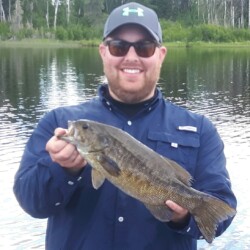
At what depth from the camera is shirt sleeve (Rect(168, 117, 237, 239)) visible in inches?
175

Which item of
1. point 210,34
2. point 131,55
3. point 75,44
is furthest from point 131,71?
point 75,44

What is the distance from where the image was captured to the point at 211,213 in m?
4.26

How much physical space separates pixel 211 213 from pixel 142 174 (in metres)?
0.58

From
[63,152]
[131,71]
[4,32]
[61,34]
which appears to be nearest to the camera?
[63,152]

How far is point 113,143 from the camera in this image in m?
4.11

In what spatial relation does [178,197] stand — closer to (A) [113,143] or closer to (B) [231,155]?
(A) [113,143]

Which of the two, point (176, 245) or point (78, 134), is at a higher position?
point (78, 134)

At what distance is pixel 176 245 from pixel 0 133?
67.5 ft

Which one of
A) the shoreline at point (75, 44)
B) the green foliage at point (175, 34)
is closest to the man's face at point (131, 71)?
the shoreline at point (75, 44)

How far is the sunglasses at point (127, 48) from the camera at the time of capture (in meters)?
4.66

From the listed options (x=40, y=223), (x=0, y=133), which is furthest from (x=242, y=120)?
(x=40, y=223)

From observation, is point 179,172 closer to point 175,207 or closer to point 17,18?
point 175,207

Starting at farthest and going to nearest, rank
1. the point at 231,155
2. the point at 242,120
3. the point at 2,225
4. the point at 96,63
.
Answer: the point at 96,63
the point at 242,120
the point at 231,155
the point at 2,225

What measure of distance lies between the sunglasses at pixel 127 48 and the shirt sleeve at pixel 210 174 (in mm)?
722
